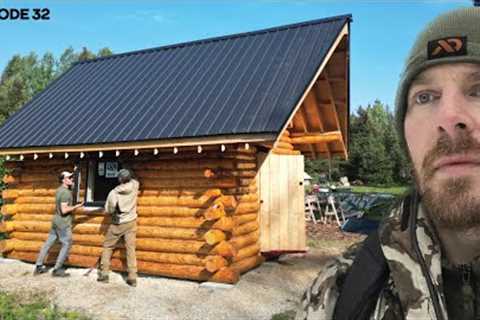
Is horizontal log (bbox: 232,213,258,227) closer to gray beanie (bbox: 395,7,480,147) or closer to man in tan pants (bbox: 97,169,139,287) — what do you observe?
man in tan pants (bbox: 97,169,139,287)

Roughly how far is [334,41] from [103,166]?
6424mm

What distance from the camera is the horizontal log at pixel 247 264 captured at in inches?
319

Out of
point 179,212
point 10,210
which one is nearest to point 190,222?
point 179,212

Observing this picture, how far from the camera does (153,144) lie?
8016 millimetres

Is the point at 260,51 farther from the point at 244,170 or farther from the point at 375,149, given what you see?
the point at 375,149

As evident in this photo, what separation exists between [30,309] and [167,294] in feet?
7.80

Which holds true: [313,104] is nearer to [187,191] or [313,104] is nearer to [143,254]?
Result: [187,191]

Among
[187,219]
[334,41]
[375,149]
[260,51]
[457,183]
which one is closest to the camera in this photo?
[457,183]

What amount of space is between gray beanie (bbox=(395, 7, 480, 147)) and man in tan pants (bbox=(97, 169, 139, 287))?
749cm

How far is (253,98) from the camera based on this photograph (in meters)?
8.38

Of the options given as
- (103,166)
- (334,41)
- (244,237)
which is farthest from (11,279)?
(334,41)

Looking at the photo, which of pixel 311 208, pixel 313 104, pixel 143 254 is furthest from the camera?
pixel 311 208

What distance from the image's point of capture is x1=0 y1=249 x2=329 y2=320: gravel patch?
6.63 m

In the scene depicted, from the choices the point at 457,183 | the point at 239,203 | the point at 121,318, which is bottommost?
the point at 121,318
